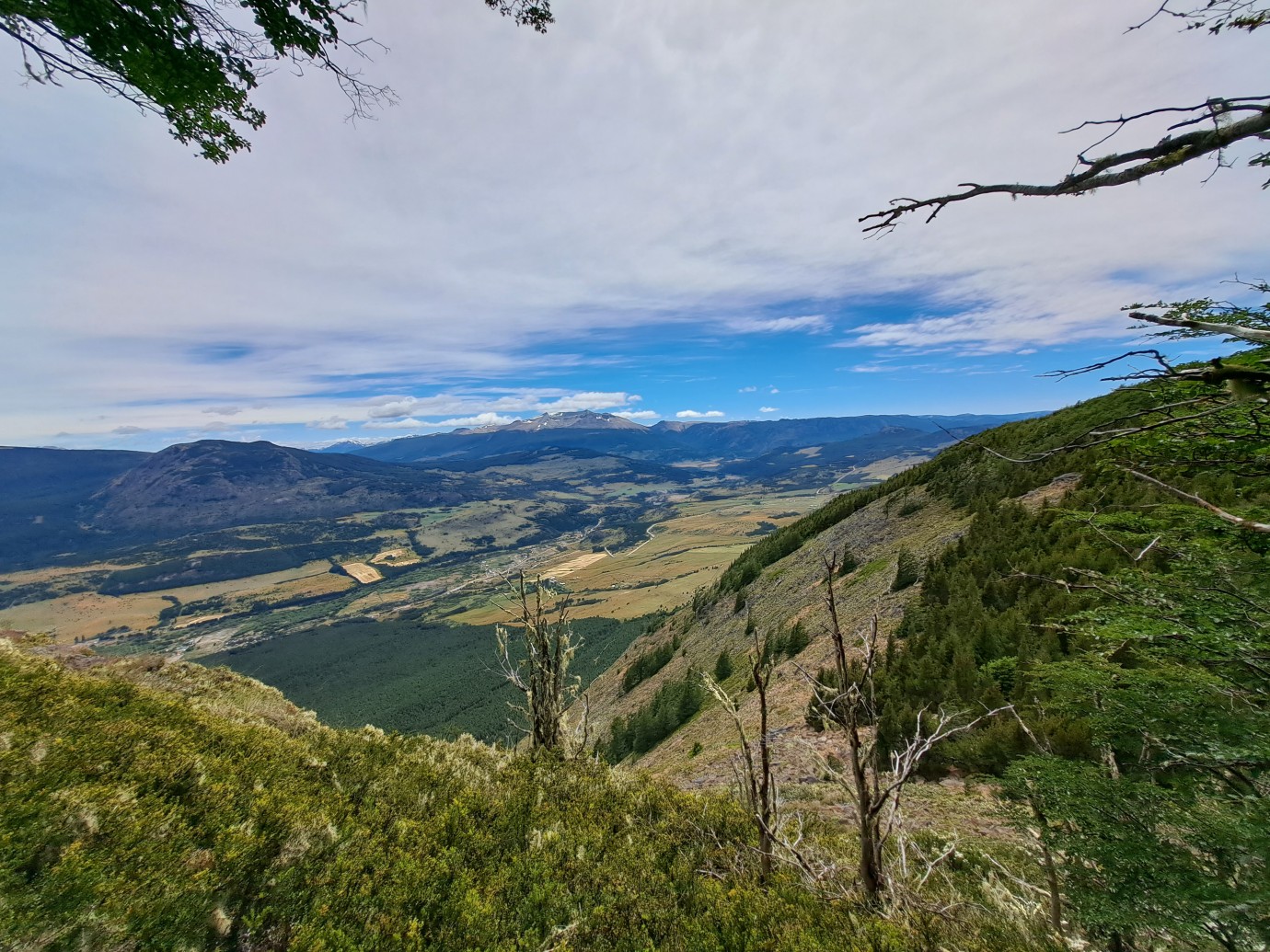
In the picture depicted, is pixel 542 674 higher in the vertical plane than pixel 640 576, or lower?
higher

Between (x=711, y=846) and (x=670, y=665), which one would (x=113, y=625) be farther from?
(x=711, y=846)

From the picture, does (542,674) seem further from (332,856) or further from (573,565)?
(573,565)

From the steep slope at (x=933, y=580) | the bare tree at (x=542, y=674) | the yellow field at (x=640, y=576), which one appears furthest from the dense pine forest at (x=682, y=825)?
the yellow field at (x=640, y=576)

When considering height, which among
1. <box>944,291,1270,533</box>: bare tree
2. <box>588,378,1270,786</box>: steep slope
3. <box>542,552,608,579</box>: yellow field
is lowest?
<box>542,552,608,579</box>: yellow field

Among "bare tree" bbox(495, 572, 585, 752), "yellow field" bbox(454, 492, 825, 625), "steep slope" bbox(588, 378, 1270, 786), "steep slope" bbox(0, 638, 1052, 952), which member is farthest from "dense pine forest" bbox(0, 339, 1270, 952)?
"yellow field" bbox(454, 492, 825, 625)

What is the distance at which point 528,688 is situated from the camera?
980 centimetres

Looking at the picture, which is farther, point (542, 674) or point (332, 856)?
point (542, 674)

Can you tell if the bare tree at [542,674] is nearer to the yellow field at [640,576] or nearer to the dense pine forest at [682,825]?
the dense pine forest at [682,825]

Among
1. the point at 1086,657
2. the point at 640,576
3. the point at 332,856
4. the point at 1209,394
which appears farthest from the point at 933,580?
the point at 640,576

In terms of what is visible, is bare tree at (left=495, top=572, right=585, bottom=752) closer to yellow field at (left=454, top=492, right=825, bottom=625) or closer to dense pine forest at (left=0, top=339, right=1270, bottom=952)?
dense pine forest at (left=0, top=339, right=1270, bottom=952)

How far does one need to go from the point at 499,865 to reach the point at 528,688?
182 inches

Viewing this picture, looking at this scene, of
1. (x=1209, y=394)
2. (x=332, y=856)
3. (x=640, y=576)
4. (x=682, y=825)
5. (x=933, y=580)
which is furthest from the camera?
(x=640, y=576)

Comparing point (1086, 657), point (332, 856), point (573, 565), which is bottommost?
point (573, 565)

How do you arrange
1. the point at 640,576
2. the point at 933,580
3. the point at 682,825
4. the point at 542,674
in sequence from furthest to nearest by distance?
the point at 640,576 → the point at 933,580 → the point at 542,674 → the point at 682,825
